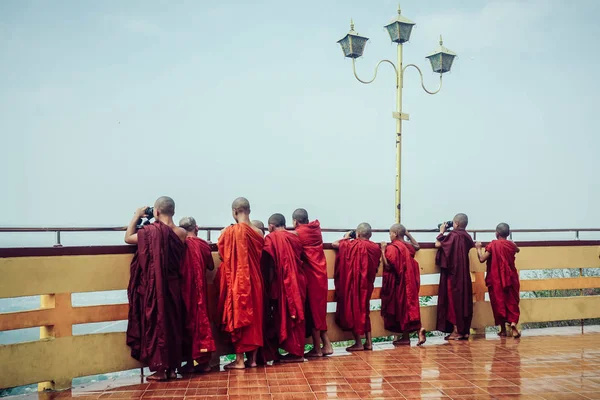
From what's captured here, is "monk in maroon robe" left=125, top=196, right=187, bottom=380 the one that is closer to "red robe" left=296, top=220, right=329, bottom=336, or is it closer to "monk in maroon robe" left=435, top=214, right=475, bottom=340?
"red robe" left=296, top=220, right=329, bottom=336

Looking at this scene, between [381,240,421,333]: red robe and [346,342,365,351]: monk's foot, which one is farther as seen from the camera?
[381,240,421,333]: red robe

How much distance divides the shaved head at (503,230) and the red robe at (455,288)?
2.14 feet

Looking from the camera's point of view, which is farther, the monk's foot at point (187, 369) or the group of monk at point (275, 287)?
the monk's foot at point (187, 369)

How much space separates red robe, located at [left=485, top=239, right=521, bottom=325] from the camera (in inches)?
355

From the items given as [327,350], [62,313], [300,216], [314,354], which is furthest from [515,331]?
[62,313]

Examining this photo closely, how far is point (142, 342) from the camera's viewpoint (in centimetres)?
633

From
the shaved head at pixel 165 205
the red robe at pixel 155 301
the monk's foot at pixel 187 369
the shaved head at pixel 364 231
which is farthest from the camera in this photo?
the shaved head at pixel 364 231

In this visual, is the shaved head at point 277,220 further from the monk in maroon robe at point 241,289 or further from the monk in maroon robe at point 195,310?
the monk in maroon robe at point 195,310

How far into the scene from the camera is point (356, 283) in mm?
7984

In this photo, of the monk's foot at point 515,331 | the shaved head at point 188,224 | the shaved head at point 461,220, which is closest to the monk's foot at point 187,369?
the shaved head at point 188,224

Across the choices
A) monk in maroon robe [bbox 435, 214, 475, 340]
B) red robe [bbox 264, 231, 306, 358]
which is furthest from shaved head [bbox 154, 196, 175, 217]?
→ monk in maroon robe [bbox 435, 214, 475, 340]

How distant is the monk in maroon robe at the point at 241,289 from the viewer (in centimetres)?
685

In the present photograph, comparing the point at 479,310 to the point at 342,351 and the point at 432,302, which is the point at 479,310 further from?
the point at 342,351

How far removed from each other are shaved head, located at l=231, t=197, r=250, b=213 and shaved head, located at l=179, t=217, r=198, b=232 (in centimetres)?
47
